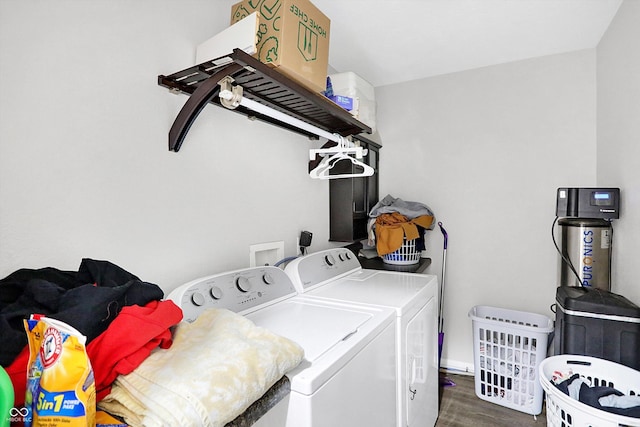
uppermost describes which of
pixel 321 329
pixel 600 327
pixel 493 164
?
pixel 493 164

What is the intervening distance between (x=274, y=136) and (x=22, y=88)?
3.74 feet

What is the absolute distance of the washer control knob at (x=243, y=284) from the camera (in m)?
1.37

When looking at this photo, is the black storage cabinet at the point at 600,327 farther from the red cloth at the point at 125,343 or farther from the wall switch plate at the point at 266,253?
the red cloth at the point at 125,343

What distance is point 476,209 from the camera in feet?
8.82

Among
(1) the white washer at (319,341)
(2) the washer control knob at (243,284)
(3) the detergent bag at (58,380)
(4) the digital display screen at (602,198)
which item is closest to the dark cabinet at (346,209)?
(1) the white washer at (319,341)

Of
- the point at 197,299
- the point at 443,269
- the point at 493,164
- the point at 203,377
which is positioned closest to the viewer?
the point at 203,377

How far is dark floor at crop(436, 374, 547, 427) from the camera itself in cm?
209

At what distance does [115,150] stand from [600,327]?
2202mm

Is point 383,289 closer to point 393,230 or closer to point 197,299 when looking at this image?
point 393,230

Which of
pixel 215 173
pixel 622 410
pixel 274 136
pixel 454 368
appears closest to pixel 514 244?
pixel 454 368

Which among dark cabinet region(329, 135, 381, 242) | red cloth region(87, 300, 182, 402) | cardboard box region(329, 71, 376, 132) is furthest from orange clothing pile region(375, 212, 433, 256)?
red cloth region(87, 300, 182, 402)

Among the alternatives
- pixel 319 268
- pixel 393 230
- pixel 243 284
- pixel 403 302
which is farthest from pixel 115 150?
pixel 393 230

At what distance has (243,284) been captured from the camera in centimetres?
138

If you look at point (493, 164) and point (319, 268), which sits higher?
point (493, 164)
